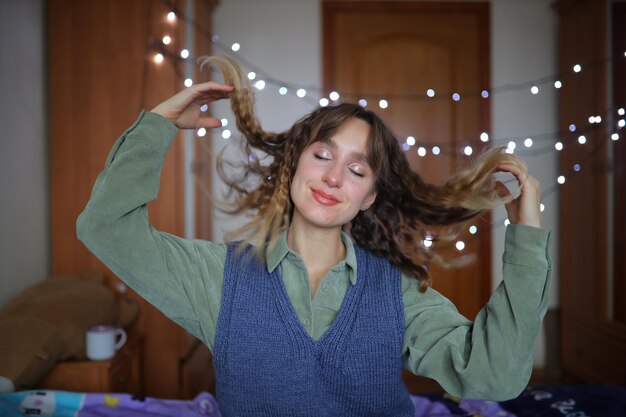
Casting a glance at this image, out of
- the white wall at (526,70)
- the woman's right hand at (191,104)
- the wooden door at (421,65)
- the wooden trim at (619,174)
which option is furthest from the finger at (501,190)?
the white wall at (526,70)

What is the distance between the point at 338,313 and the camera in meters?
1.33

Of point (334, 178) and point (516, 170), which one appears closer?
point (516, 170)

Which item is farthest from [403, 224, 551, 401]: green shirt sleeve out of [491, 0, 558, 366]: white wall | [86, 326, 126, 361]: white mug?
[491, 0, 558, 366]: white wall

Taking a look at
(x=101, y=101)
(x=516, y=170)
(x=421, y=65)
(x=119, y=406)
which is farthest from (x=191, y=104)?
(x=421, y=65)

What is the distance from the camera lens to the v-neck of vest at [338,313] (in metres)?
1.29

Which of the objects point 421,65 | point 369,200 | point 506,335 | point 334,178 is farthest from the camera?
point 421,65

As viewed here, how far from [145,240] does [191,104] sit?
313 millimetres

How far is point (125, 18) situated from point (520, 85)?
2.14 metres

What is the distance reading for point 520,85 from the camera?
3398 millimetres

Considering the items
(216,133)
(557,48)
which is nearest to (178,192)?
(216,133)

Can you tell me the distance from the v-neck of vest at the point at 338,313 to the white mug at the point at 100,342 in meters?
0.88

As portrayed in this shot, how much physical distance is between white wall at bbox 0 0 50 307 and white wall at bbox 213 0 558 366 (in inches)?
44.1

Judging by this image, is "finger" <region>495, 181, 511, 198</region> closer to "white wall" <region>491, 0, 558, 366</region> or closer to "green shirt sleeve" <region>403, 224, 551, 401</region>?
"green shirt sleeve" <region>403, 224, 551, 401</region>

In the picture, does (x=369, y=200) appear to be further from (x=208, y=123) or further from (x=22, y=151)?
(x=22, y=151)
